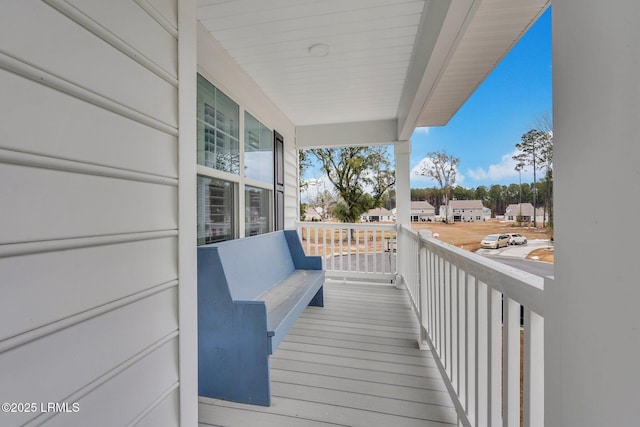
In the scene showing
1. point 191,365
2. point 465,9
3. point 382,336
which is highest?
point 465,9

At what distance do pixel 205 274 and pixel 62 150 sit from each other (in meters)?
1.23

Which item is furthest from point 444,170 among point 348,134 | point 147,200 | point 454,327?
point 348,134

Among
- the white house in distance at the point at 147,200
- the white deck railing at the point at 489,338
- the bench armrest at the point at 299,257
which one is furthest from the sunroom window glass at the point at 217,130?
the white deck railing at the point at 489,338

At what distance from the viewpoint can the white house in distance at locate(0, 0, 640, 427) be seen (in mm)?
428

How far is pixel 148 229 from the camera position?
3.34ft

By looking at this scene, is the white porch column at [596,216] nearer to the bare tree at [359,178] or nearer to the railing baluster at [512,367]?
the railing baluster at [512,367]

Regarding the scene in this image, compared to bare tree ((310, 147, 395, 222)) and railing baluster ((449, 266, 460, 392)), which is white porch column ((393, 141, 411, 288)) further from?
railing baluster ((449, 266, 460, 392))

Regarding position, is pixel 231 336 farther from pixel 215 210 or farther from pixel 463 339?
pixel 463 339

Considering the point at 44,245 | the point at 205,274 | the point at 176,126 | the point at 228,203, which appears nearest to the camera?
the point at 44,245

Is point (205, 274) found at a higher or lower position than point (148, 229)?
lower

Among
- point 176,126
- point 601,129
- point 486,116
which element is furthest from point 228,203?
point 601,129

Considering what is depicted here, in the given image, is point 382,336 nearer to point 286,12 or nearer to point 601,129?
point 601,129

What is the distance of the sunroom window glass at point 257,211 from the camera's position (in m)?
3.11

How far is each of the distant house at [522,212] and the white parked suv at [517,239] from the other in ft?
0.16
